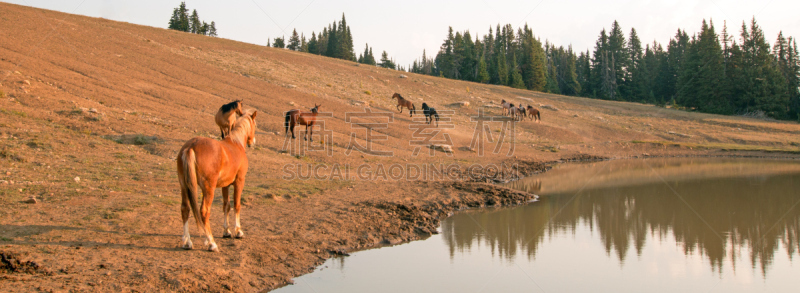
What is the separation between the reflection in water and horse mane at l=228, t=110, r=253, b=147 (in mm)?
4785

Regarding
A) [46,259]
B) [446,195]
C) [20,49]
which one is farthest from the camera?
[20,49]

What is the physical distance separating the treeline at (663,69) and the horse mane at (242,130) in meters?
55.8

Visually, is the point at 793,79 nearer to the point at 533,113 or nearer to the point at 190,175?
the point at 533,113

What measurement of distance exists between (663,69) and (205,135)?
72501 millimetres

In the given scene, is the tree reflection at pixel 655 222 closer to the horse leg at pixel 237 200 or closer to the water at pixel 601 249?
the water at pixel 601 249

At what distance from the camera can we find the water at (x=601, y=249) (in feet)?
25.8

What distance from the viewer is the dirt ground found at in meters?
6.68

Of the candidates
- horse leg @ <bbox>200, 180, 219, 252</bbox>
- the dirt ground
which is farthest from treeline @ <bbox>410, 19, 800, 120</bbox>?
horse leg @ <bbox>200, 180, 219, 252</bbox>

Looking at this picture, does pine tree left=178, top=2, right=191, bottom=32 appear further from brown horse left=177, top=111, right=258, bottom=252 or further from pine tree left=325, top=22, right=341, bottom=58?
brown horse left=177, top=111, right=258, bottom=252

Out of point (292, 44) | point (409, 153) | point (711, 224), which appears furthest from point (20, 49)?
point (292, 44)

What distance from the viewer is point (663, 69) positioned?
6981cm

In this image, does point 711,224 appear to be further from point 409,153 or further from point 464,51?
point 464,51

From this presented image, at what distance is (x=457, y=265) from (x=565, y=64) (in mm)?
96031

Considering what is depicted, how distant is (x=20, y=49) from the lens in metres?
22.1
